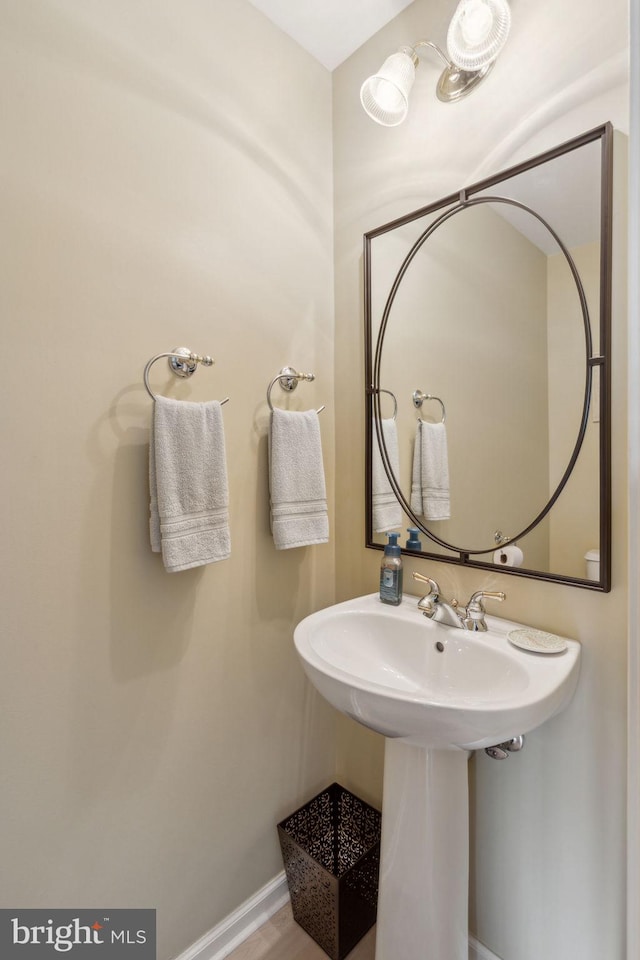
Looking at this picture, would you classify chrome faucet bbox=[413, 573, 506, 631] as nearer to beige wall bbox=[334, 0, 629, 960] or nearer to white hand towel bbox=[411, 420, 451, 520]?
beige wall bbox=[334, 0, 629, 960]

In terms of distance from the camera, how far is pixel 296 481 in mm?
1334

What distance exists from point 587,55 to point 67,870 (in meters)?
2.08

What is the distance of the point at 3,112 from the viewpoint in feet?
2.91

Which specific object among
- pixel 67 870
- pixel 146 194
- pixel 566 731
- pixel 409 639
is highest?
pixel 146 194

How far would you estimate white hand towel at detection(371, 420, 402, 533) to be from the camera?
4.64 feet

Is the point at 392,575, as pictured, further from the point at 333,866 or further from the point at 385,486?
the point at 333,866

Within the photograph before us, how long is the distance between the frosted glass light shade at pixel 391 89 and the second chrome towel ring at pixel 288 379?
0.72 meters

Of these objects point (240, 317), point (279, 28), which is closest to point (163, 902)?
point (240, 317)

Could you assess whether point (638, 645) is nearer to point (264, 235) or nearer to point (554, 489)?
point (554, 489)

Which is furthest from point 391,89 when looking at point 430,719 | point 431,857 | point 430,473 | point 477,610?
point 431,857

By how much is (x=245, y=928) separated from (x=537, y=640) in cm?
119

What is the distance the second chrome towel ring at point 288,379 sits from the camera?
4.43 feet

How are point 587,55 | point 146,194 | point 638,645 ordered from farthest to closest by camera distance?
point 146,194
point 587,55
point 638,645

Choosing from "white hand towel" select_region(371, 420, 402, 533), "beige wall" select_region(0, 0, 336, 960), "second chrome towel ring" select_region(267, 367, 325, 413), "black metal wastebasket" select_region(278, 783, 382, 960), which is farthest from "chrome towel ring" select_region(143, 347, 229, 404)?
"black metal wastebasket" select_region(278, 783, 382, 960)
